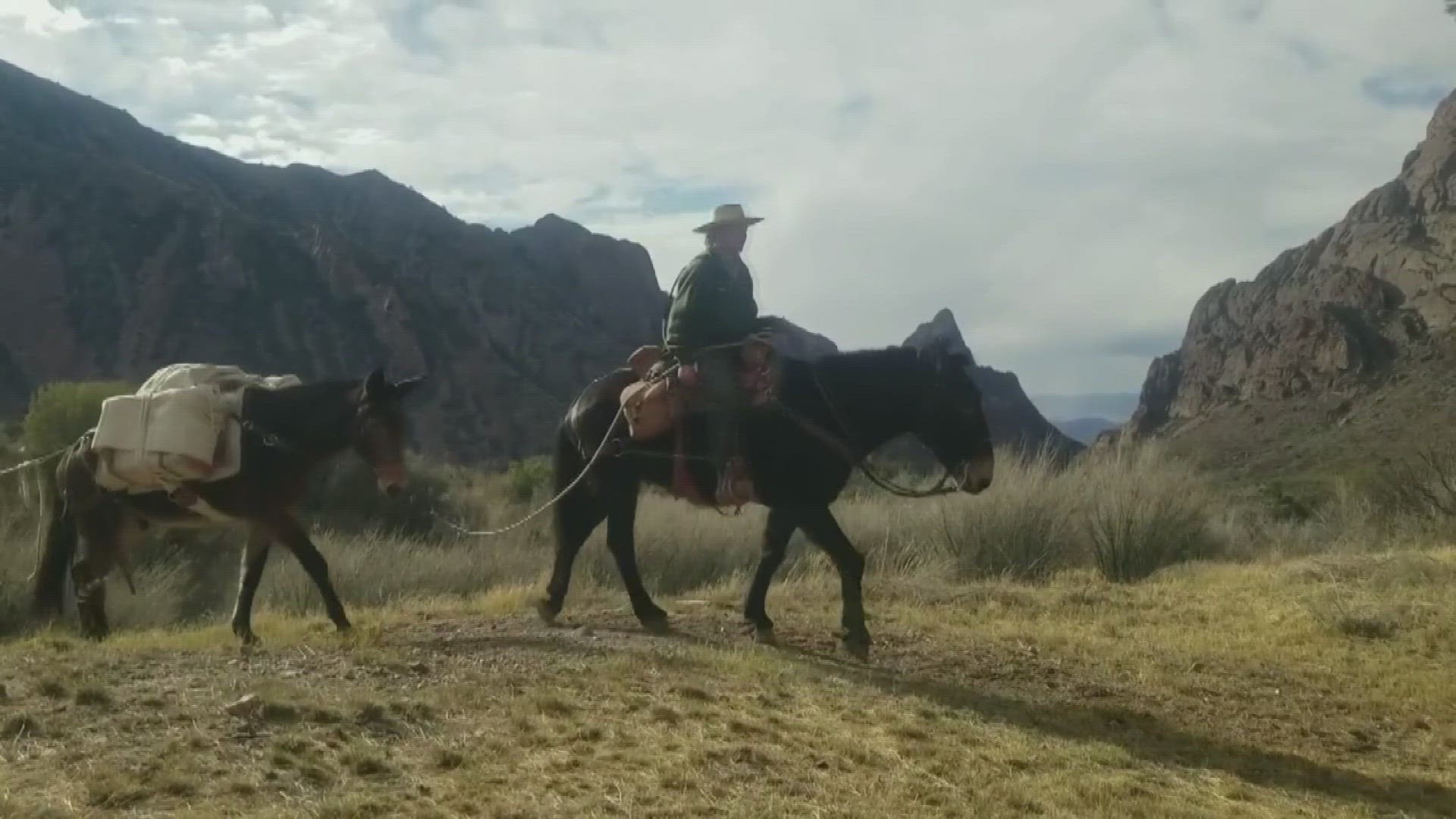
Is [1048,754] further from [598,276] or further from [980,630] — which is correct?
[598,276]

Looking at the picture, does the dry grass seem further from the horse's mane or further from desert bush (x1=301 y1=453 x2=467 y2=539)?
desert bush (x1=301 y1=453 x2=467 y2=539)

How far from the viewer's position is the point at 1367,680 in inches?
324

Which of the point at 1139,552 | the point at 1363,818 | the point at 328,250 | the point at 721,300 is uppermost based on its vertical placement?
the point at 328,250

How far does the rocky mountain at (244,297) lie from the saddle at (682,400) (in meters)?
Answer: 31.3

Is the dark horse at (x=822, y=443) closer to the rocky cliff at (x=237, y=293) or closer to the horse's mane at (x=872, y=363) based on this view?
the horse's mane at (x=872, y=363)

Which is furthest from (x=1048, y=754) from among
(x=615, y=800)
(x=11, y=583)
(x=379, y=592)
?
(x=11, y=583)

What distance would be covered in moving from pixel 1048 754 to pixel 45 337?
160 feet

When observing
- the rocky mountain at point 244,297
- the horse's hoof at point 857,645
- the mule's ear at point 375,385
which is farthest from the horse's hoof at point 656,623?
the rocky mountain at point 244,297

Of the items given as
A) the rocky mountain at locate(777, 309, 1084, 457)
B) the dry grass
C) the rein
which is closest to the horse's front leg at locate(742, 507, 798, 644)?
the dry grass

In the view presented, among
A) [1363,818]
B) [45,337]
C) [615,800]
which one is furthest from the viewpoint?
[45,337]

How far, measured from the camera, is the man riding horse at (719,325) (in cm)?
841

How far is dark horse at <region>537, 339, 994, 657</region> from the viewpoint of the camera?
8445mm

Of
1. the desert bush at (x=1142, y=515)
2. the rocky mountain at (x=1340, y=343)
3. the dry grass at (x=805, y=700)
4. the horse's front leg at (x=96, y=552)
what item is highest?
the rocky mountain at (x=1340, y=343)

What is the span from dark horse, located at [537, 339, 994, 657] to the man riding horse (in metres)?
0.17
